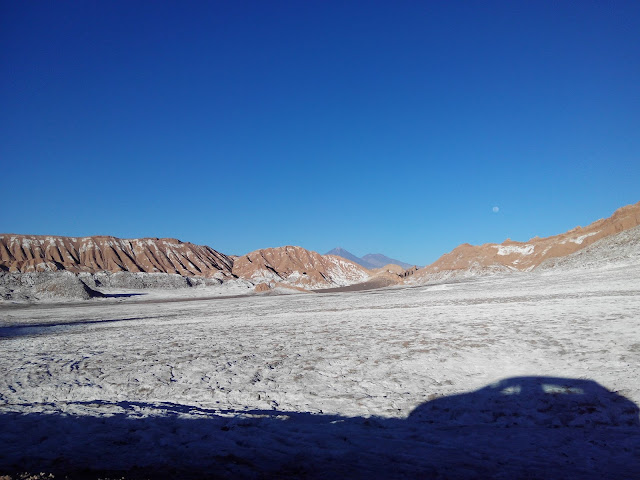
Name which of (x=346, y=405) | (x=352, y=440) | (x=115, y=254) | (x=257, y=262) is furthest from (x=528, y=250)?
(x=115, y=254)

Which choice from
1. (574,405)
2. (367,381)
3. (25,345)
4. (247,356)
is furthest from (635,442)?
(25,345)

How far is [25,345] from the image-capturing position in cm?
1386

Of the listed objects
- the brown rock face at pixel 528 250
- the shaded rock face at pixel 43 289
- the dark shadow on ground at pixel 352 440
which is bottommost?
the dark shadow on ground at pixel 352 440

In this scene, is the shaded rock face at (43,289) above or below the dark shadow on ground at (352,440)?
above

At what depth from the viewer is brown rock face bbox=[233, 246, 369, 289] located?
411 feet

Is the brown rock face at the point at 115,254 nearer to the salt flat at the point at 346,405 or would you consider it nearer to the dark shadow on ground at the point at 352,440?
the salt flat at the point at 346,405

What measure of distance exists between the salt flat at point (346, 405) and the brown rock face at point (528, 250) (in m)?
68.2

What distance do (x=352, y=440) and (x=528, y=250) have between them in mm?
97061

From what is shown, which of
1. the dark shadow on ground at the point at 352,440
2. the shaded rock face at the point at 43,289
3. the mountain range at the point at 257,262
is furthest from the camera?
the mountain range at the point at 257,262

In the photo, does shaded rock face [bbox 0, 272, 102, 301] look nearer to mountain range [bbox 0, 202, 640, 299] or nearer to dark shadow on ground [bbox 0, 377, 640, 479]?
mountain range [bbox 0, 202, 640, 299]

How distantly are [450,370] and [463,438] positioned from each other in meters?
2.97

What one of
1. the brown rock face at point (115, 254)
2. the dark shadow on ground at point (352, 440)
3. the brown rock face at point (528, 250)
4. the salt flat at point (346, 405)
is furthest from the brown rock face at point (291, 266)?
the dark shadow on ground at point (352, 440)

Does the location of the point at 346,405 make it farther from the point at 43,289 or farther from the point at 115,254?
the point at 115,254

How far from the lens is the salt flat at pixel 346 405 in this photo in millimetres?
4168
